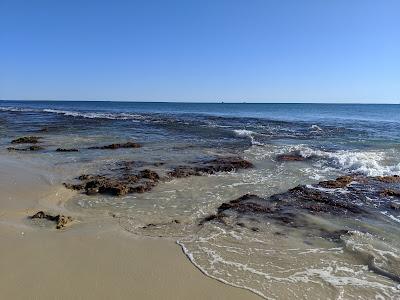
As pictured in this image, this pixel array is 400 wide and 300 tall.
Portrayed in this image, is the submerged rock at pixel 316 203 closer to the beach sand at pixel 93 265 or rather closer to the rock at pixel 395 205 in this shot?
the rock at pixel 395 205

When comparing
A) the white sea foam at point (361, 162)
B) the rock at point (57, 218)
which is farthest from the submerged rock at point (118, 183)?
the white sea foam at point (361, 162)

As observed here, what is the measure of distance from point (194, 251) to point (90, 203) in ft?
12.5

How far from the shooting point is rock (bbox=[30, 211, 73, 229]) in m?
7.77

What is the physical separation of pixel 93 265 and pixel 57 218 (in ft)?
8.09

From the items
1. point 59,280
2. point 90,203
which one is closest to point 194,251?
point 59,280

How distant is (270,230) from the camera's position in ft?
26.0

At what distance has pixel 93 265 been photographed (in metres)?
6.04

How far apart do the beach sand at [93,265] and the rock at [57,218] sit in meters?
0.18

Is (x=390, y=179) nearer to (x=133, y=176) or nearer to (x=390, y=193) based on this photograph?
(x=390, y=193)

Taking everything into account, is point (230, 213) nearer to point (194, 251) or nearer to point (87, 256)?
point (194, 251)

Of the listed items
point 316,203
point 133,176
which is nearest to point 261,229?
point 316,203

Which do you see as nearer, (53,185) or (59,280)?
(59,280)

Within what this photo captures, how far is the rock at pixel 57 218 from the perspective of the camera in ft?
25.5

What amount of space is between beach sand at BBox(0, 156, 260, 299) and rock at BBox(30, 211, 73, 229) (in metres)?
0.18
